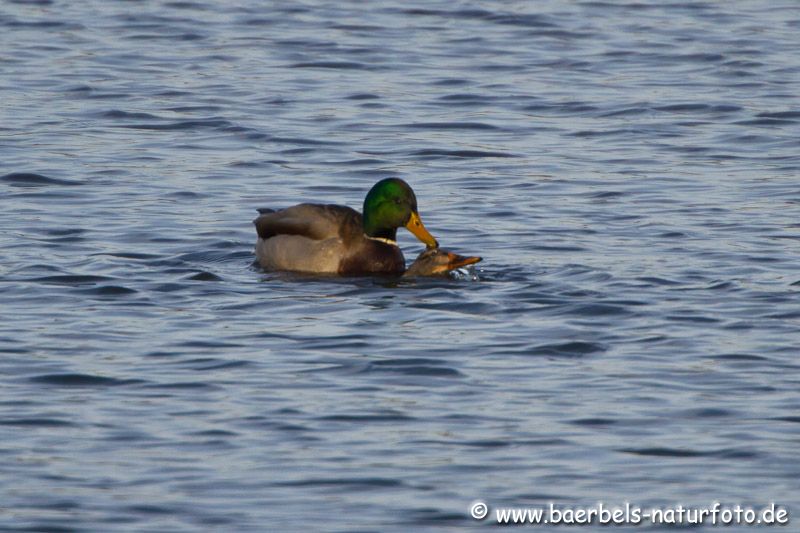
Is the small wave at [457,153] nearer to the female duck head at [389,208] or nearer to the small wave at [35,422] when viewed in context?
the female duck head at [389,208]

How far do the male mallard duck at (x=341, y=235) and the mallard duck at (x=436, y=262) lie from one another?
0.25 m

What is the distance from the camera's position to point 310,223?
13.1m

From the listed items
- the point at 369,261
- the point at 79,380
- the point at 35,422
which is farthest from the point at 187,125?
the point at 35,422

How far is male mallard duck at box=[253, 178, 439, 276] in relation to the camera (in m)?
13.1

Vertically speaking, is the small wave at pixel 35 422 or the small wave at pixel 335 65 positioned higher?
the small wave at pixel 35 422

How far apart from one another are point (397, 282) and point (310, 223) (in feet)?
2.55

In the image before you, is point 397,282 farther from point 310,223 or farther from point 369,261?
point 310,223

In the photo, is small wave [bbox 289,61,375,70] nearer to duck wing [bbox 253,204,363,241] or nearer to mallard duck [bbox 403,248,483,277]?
duck wing [bbox 253,204,363,241]

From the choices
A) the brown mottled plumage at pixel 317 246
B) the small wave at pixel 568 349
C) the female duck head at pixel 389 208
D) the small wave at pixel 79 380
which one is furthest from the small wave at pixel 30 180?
the small wave at pixel 568 349

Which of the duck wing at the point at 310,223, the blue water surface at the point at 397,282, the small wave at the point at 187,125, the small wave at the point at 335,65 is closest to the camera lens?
the blue water surface at the point at 397,282

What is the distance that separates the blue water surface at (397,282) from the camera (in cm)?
841

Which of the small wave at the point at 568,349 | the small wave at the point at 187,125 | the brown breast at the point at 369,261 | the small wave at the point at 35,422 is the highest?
the small wave at the point at 35,422

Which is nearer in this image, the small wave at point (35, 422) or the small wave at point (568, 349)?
the small wave at point (35, 422)

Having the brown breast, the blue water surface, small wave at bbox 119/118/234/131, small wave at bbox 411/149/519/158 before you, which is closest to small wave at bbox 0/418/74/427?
the blue water surface
